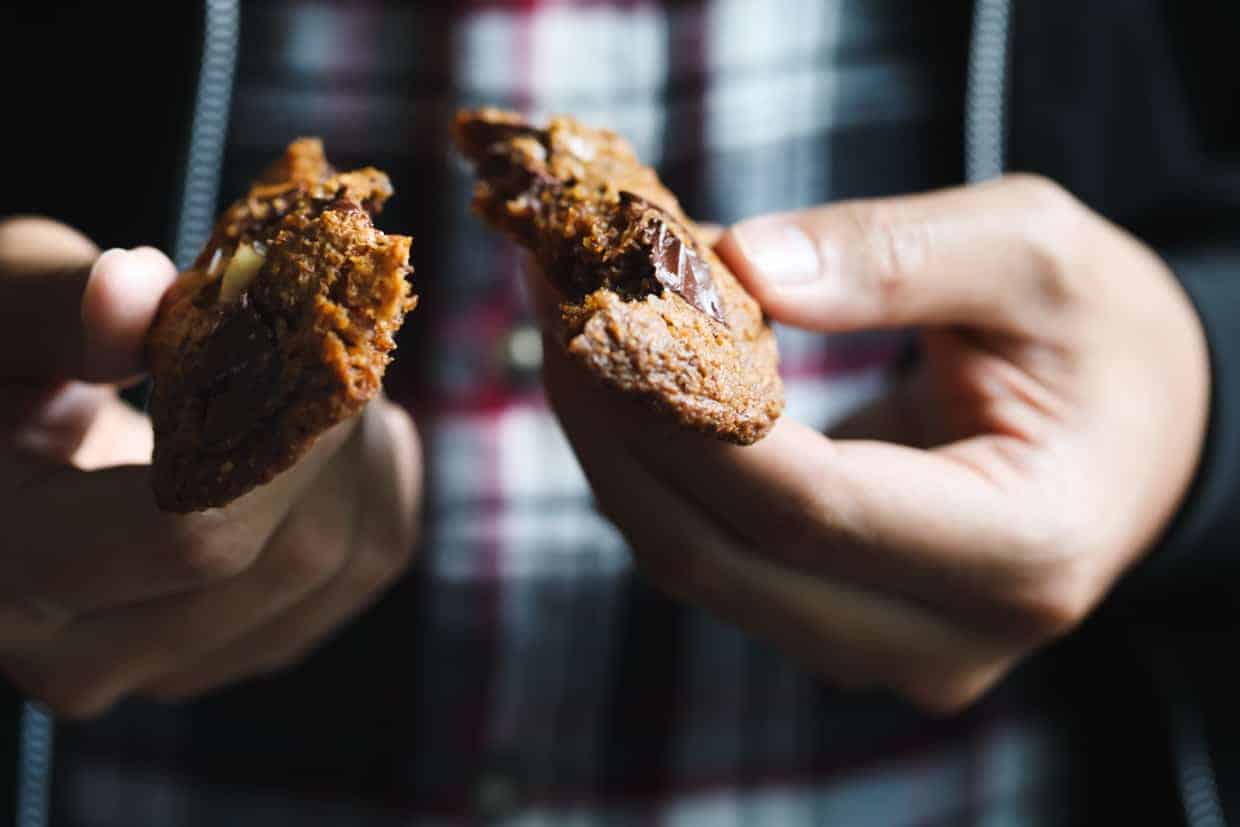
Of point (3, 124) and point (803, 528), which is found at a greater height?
point (3, 124)

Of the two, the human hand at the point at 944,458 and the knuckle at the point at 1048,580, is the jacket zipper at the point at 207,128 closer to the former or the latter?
the human hand at the point at 944,458

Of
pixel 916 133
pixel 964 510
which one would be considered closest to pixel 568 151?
pixel 964 510

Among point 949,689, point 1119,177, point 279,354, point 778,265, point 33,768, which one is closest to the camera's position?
point 279,354

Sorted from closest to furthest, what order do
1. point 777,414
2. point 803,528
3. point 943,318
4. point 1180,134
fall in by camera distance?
point 777,414 < point 803,528 < point 943,318 < point 1180,134

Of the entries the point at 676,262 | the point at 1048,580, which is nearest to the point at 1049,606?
the point at 1048,580

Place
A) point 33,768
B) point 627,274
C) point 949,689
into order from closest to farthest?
point 627,274 → point 949,689 → point 33,768

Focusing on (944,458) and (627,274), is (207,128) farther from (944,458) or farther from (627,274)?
(944,458)

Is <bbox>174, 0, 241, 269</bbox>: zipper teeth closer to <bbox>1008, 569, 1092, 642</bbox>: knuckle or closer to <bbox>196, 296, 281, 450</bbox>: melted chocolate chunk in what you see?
<bbox>196, 296, 281, 450</bbox>: melted chocolate chunk

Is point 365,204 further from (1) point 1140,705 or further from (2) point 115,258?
(1) point 1140,705
